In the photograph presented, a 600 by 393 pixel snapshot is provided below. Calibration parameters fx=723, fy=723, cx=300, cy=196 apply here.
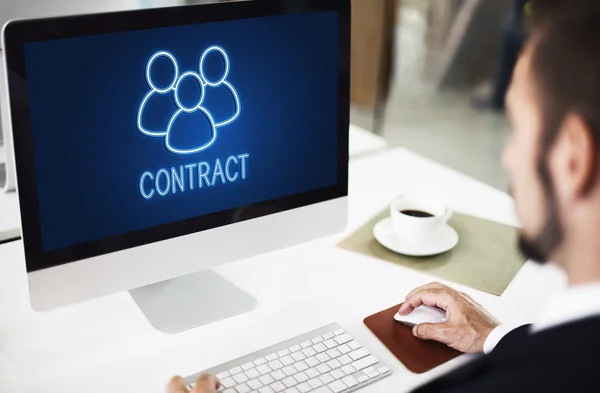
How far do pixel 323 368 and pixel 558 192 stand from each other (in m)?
0.50

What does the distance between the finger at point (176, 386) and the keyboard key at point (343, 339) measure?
0.27 meters

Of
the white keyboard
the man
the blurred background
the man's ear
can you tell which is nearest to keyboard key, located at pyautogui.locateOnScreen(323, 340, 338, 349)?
the white keyboard

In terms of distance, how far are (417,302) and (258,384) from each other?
35cm

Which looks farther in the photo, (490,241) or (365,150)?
(365,150)

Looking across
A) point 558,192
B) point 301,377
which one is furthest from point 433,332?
point 558,192

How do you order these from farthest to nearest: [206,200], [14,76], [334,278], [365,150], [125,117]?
[365,150] < [334,278] < [206,200] < [125,117] < [14,76]

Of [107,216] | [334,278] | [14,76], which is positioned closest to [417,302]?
[334,278]

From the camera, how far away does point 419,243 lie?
59.0 inches

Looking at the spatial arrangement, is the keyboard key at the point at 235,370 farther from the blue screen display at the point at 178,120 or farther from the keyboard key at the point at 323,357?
the blue screen display at the point at 178,120

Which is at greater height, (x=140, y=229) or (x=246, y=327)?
(x=140, y=229)

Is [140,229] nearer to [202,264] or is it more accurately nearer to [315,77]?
[202,264]

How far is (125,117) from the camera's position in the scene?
3.69 feet

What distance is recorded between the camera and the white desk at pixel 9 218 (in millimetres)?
1571

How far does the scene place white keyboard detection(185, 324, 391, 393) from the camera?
109cm
